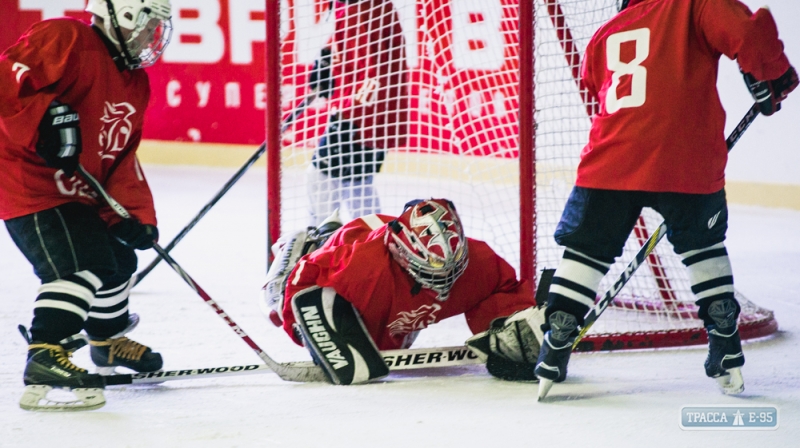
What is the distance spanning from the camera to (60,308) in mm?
2240

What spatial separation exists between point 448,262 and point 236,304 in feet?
4.27

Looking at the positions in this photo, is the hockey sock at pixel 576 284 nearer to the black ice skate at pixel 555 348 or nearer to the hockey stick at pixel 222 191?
the black ice skate at pixel 555 348

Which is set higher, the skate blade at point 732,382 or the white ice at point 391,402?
the skate blade at point 732,382

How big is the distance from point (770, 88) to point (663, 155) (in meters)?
0.28

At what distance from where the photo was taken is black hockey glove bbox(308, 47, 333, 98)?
3.36m

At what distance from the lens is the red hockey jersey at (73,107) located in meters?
2.20

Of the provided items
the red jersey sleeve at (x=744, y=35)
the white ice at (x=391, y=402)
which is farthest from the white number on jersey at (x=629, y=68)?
the white ice at (x=391, y=402)

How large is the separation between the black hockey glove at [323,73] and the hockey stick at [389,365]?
1211 mm

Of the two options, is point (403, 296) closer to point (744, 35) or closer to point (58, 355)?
point (58, 355)

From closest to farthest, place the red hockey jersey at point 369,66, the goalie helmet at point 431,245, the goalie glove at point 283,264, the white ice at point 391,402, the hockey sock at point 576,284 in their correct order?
the white ice at point 391,402 → the hockey sock at point 576,284 → the goalie helmet at point 431,245 → the goalie glove at point 283,264 → the red hockey jersey at point 369,66

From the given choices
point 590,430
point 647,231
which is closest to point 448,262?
point 590,430

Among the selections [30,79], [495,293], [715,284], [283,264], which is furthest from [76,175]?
[715,284]

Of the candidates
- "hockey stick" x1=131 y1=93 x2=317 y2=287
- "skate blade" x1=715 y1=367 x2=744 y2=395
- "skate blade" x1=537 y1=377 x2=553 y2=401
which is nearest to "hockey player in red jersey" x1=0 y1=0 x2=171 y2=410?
"hockey stick" x1=131 y1=93 x2=317 y2=287

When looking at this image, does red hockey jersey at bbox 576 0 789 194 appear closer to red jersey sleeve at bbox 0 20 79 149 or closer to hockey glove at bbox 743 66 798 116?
hockey glove at bbox 743 66 798 116
